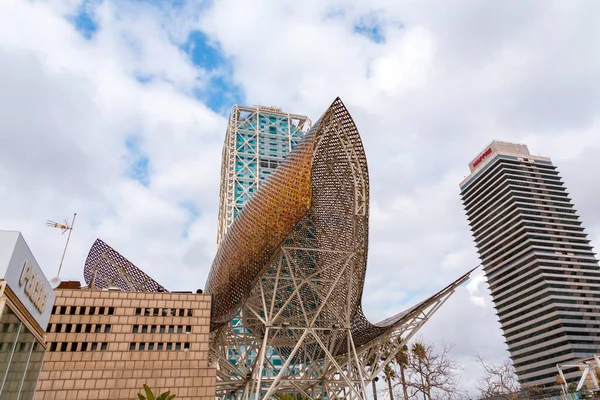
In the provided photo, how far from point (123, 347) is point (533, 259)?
101 m

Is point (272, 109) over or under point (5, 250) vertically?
over

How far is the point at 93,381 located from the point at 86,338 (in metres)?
2.39

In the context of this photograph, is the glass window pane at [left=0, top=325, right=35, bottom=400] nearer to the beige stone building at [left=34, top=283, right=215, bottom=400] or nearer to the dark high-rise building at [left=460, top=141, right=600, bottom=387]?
the beige stone building at [left=34, top=283, right=215, bottom=400]

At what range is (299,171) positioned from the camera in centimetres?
2819

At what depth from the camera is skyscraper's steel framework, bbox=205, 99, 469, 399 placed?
29.0 metres

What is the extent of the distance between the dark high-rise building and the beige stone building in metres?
83.5

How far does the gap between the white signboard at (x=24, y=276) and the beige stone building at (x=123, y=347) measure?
36.3 ft

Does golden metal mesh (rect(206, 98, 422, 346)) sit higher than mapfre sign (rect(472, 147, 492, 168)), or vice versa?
mapfre sign (rect(472, 147, 492, 168))

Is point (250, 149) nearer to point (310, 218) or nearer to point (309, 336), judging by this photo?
point (309, 336)

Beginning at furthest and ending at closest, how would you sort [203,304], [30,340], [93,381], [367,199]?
[367,199] < [203,304] < [93,381] < [30,340]

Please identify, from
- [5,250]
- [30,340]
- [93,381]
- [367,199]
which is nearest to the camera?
[5,250]

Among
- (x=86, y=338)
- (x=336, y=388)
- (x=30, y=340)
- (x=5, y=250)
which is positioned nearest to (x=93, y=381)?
(x=86, y=338)

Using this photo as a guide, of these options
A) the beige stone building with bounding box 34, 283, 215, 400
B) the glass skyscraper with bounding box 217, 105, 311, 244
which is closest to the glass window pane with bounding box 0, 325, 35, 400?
the beige stone building with bounding box 34, 283, 215, 400

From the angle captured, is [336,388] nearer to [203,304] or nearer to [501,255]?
[203,304]
